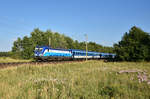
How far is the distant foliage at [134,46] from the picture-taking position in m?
32.6

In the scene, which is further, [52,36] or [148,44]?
[52,36]

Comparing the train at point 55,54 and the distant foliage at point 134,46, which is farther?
the distant foliage at point 134,46

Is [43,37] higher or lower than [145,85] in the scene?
higher

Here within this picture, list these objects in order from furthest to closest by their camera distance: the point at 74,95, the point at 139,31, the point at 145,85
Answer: the point at 139,31
the point at 145,85
the point at 74,95

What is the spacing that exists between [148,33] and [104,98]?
32249mm

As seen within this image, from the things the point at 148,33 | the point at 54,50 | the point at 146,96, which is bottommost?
the point at 146,96

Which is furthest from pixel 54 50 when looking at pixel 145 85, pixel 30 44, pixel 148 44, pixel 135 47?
pixel 30 44

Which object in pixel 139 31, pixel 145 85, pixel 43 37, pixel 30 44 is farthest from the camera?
pixel 43 37

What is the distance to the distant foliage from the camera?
32.6 meters

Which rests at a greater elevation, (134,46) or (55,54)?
(134,46)

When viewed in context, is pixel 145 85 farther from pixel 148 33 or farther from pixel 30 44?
pixel 30 44

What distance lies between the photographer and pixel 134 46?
33.7 meters

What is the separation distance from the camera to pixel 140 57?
32.6 meters

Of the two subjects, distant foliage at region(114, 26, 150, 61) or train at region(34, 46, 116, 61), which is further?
distant foliage at region(114, 26, 150, 61)
